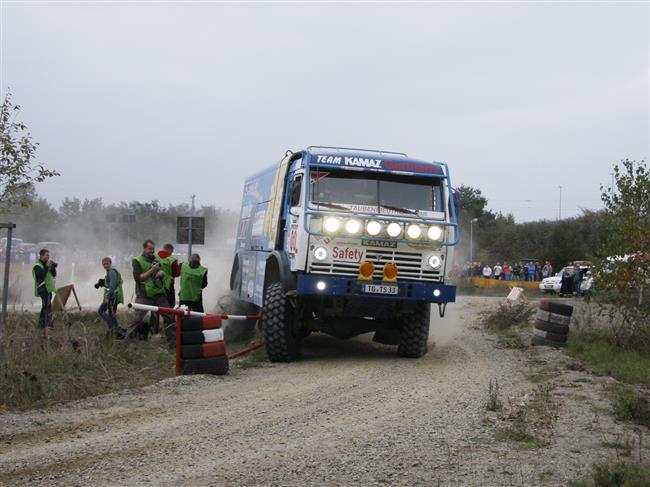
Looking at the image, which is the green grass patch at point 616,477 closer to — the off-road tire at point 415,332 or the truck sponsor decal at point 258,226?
the off-road tire at point 415,332

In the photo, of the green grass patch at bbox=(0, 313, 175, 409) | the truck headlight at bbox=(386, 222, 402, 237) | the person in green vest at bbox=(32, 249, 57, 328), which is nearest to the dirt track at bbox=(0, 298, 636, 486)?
the green grass patch at bbox=(0, 313, 175, 409)

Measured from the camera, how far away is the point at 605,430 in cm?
730

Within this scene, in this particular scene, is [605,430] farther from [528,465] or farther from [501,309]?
[501,309]

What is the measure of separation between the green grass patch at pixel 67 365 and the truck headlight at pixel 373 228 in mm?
3519

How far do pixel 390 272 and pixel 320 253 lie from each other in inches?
42.9

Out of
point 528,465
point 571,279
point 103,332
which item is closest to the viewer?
point 528,465

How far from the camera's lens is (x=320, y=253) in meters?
11.4

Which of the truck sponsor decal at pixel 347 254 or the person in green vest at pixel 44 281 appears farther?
the person in green vest at pixel 44 281

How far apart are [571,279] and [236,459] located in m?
32.3

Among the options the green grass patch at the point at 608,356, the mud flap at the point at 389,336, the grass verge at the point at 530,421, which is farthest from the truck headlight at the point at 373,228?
the green grass patch at the point at 608,356

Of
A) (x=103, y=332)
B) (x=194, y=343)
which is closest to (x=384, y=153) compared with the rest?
(x=194, y=343)

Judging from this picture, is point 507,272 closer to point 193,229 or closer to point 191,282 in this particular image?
point 193,229

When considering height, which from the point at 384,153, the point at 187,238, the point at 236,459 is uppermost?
the point at 384,153

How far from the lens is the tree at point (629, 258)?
13.6 m
